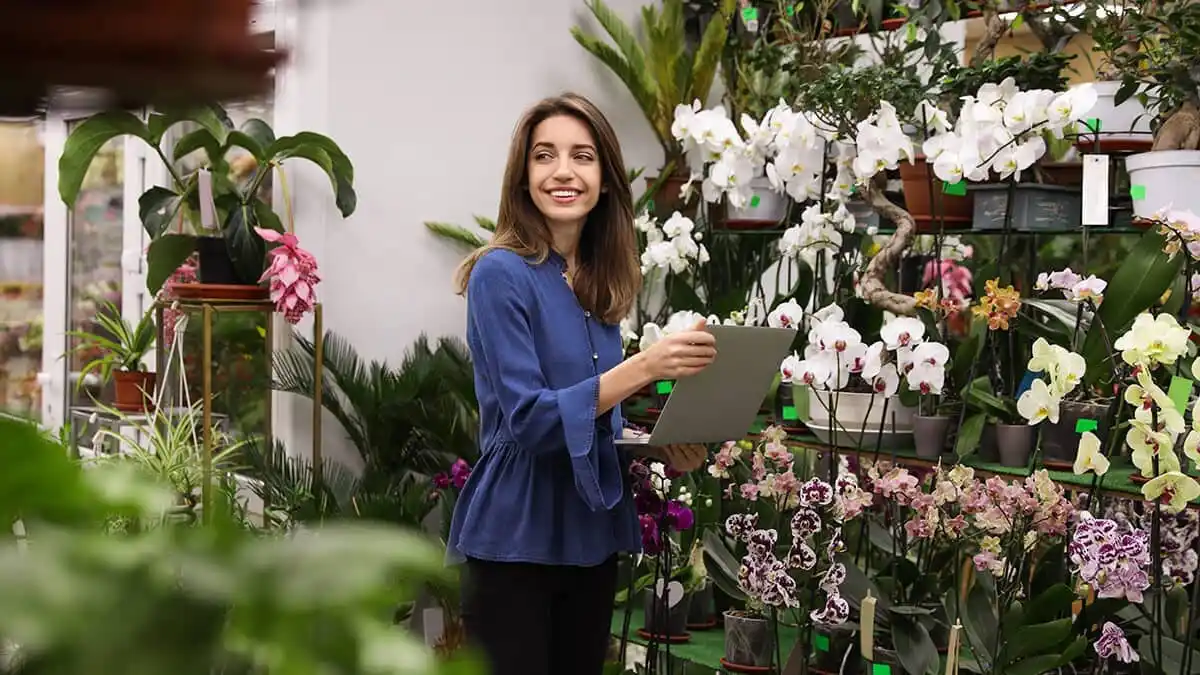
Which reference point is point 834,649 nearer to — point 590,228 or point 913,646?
point 913,646

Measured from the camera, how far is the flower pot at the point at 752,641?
3.81 meters

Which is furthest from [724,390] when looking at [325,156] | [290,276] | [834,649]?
[325,156]

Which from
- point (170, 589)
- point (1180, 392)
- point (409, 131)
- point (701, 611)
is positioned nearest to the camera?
point (170, 589)

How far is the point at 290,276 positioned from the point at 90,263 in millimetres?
2121

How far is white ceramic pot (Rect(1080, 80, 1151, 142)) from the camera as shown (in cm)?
358

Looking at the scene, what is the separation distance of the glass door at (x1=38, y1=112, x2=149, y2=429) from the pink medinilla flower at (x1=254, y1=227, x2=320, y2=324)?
1.42 m

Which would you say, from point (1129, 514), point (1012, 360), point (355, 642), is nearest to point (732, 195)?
point (1012, 360)

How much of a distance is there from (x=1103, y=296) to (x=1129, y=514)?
99 cm

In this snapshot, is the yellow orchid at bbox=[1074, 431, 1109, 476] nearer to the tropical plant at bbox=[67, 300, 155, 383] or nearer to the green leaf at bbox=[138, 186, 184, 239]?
the green leaf at bbox=[138, 186, 184, 239]

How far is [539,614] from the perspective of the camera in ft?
8.98

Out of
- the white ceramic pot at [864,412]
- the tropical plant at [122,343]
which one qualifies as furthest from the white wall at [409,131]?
the white ceramic pot at [864,412]

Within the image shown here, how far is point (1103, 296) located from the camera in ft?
11.0

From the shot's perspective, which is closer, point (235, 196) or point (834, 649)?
point (834, 649)

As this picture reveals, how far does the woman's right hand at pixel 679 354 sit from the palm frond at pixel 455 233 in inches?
98.3
